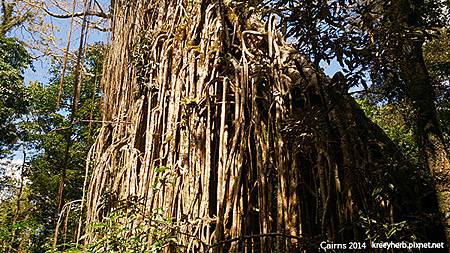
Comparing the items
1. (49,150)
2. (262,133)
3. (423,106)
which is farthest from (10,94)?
(423,106)

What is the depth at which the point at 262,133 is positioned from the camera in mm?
2412

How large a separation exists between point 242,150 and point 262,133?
0.53 ft

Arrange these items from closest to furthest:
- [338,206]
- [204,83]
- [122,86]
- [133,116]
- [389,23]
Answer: [389,23] < [338,206] < [204,83] < [133,116] < [122,86]

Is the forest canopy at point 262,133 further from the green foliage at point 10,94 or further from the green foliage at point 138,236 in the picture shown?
the green foliage at point 10,94

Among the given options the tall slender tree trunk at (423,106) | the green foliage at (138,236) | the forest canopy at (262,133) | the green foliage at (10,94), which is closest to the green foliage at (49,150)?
the green foliage at (10,94)

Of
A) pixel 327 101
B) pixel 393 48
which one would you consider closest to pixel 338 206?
pixel 327 101

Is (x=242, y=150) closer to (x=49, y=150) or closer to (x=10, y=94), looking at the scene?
(x=49, y=150)

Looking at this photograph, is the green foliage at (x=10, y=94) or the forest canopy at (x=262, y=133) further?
the green foliage at (x=10, y=94)

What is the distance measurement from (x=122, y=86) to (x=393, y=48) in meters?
2.01

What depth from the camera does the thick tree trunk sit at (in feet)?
6.98

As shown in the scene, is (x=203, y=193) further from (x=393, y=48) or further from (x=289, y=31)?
(x=393, y=48)

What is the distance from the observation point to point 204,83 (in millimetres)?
2609

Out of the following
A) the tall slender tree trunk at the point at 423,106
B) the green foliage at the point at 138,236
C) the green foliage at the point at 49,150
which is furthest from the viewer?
the green foliage at the point at 49,150

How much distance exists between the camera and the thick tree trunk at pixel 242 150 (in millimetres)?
2127
